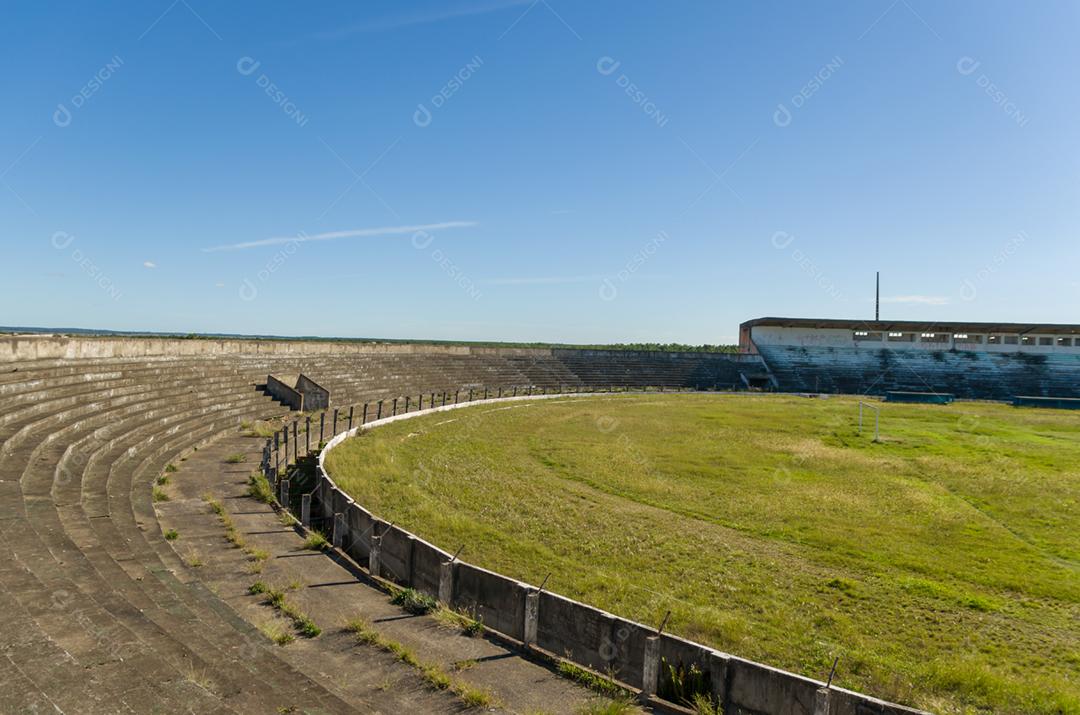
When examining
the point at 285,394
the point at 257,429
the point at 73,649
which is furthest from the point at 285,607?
the point at 285,394

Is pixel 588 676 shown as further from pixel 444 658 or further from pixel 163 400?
pixel 163 400

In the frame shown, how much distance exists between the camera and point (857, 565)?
1089 cm

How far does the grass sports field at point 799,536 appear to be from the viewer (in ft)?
25.5

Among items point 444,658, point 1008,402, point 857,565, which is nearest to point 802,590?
point 857,565

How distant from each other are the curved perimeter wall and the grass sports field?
154 cm

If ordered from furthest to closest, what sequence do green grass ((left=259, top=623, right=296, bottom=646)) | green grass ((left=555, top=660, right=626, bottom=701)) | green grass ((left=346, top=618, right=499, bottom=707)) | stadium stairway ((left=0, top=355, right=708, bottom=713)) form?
green grass ((left=259, top=623, right=296, bottom=646))
green grass ((left=555, top=660, right=626, bottom=701))
green grass ((left=346, top=618, right=499, bottom=707))
stadium stairway ((left=0, top=355, right=708, bottom=713))

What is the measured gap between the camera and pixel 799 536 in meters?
12.5

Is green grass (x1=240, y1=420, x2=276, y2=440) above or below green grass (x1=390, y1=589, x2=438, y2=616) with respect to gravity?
above

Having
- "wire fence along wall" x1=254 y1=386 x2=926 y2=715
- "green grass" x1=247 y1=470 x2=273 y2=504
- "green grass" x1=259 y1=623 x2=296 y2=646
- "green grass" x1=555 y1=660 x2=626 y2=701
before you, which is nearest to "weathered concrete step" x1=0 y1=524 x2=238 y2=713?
"green grass" x1=259 y1=623 x2=296 y2=646

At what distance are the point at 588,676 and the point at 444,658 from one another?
172 cm

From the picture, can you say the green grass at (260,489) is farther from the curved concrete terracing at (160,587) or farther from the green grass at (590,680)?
the green grass at (590,680)

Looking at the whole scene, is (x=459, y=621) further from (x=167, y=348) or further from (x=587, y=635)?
(x=167, y=348)

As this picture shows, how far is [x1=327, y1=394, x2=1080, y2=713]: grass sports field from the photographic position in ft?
25.5

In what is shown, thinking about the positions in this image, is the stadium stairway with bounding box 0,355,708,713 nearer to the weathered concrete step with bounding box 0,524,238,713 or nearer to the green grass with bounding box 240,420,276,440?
the weathered concrete step with bounding box 0,524,238,713
